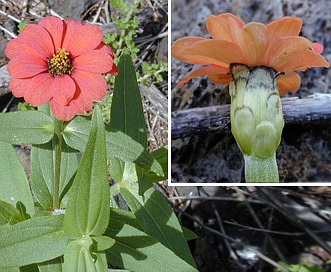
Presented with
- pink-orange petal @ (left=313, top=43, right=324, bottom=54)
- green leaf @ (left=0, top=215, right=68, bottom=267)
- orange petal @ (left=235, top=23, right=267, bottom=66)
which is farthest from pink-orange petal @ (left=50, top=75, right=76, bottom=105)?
pink-orange petal @ (left=313, top=43, right=324, bottom=54)

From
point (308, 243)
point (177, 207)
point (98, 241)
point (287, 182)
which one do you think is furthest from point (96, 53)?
point (308, 243)

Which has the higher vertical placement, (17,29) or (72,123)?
(17,29)

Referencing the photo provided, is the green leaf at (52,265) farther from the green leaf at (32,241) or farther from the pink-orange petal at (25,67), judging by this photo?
the pink-orange petal at (25,67)

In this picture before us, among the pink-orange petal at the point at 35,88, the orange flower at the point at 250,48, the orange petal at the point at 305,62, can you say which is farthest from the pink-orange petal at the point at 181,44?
the pink-orange petal at the point at 35,88

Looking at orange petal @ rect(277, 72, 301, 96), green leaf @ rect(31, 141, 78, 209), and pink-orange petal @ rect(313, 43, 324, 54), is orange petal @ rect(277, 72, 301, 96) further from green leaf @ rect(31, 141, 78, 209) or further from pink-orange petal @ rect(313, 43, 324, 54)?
green leaf @ rect(31, 141, 78, 209)

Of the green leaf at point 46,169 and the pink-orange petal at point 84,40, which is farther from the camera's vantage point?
the green leaf at point 46,169

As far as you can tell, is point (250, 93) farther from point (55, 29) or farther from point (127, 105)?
point (55, 29)

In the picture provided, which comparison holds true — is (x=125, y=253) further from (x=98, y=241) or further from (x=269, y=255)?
(x=269, y=255)
